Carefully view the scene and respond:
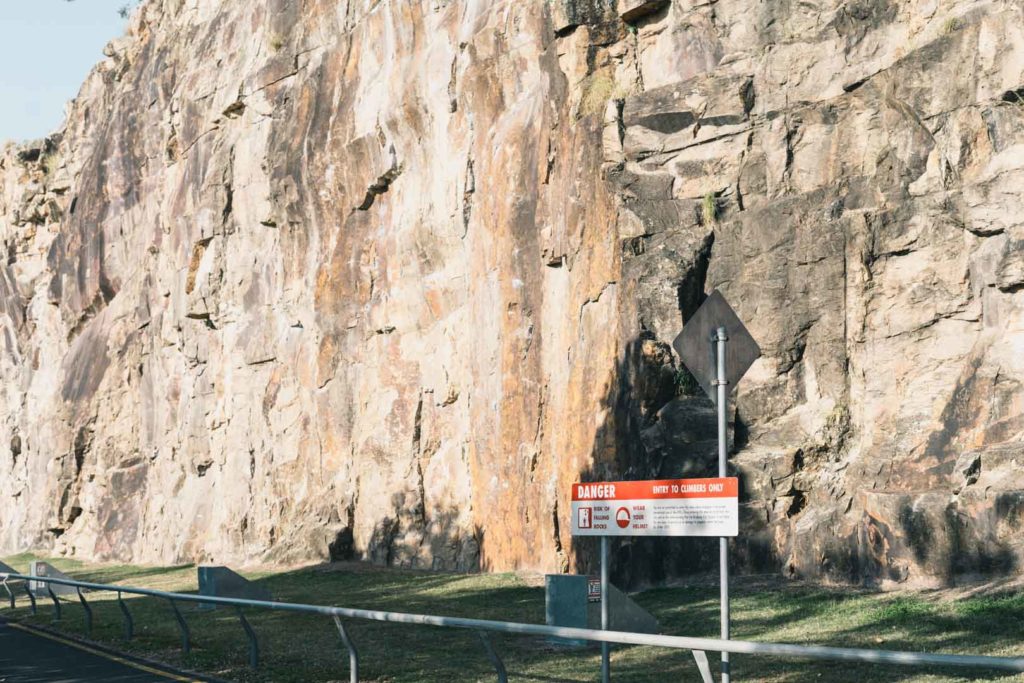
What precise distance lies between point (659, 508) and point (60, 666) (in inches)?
336

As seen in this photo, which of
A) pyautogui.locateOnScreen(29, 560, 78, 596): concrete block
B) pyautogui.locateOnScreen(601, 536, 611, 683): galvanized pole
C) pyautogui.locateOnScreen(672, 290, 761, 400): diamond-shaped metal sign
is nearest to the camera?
pyautogui.locateOnScreen(672, 290, 761, 400): diamond-shaped metal sign

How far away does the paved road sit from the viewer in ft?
46.0

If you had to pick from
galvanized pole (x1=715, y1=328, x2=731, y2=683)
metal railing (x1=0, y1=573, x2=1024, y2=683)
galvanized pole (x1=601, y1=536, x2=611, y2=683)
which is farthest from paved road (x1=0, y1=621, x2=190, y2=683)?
galvanized pole (x1=715, y1=328, x2=731, y2=683)

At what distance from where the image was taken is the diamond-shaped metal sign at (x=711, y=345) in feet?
32.5

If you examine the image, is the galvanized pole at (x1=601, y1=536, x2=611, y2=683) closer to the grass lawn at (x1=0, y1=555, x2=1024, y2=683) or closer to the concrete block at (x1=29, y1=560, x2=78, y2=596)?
the grass lawn at (x1=0, y1=555, x2=1024, y2=683)

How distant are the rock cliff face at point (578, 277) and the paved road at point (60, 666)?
879 cm

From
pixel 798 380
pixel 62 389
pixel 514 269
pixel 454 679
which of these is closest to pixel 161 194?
pixel 62 389

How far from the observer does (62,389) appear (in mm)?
53281

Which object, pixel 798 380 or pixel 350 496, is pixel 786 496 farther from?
pixel 350 496

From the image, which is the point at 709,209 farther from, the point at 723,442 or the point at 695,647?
the point at 695,647

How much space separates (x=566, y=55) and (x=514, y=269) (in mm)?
4438

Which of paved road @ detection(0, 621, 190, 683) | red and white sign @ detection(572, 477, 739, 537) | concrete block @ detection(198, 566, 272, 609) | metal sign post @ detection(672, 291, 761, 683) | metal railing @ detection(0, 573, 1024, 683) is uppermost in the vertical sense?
metal sign post @ detection(672, 291, 761, 683)

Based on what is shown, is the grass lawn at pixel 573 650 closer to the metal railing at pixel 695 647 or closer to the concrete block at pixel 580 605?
the concrete block at pixel 580 605

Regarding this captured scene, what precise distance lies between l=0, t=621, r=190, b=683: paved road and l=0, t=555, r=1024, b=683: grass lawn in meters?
0.61
